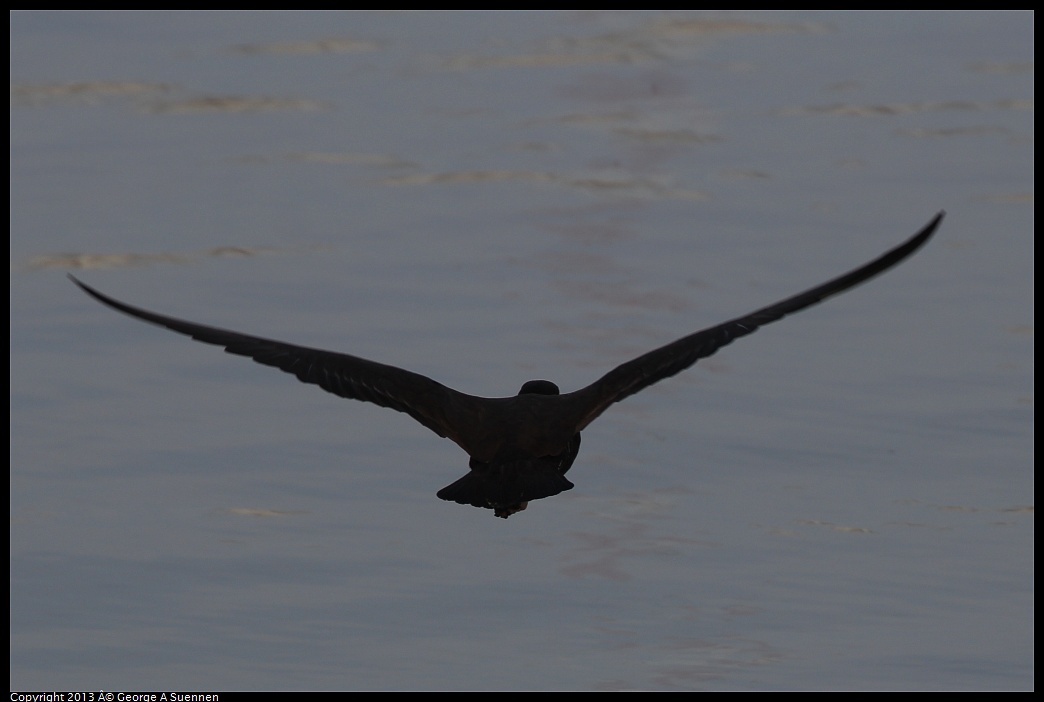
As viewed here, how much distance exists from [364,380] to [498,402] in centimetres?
72

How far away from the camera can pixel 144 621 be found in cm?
1259

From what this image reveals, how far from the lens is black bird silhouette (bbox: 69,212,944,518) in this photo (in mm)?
11656

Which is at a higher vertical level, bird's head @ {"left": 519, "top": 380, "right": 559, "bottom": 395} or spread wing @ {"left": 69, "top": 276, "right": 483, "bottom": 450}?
bird's head @ {"left": 519, "top": 380, "right": 559, "bottom": 395}

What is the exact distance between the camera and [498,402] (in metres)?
12.3

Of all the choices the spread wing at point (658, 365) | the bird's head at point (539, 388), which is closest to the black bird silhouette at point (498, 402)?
the spread wing at point (658, 365)

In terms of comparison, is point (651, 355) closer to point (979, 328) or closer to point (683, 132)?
point (979, 328)

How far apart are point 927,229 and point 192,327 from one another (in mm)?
3813

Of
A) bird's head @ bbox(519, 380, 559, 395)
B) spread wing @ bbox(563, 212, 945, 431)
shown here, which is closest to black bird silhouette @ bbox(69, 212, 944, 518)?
spread wing @ bbox(563, 212, 945, 431)

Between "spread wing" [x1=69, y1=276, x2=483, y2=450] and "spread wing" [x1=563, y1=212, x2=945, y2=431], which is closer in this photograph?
"spread wing" [x1=563, y1=212, x2=945, y2=431]

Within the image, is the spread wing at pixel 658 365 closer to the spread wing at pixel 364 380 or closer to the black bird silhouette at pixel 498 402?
the black bird silhouette at pixel 498 402

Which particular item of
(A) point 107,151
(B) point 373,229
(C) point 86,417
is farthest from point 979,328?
(A) point 107,151

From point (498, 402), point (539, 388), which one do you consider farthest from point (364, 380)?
point (539, 388)

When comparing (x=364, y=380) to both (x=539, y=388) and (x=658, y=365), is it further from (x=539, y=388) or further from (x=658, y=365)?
(x=658, y=365)

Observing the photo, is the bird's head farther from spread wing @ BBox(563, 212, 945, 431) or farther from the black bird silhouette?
spread wing @ BBox(563, 212, 945, 431)
